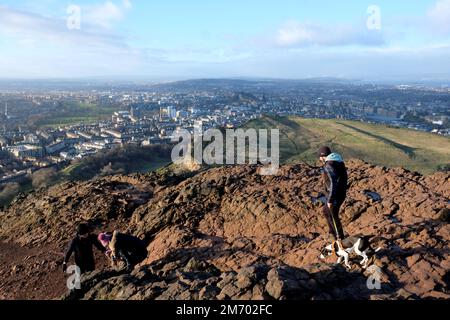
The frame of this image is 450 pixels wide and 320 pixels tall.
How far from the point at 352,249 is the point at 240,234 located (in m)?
3.52

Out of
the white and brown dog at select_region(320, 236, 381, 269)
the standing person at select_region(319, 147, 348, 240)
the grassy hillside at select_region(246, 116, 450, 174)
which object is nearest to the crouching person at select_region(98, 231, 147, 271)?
the white and brown dog at select_region(320, 236, 381, 269)

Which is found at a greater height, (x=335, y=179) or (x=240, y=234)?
(x=335, y=179)

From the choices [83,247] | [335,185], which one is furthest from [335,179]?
[83,247]

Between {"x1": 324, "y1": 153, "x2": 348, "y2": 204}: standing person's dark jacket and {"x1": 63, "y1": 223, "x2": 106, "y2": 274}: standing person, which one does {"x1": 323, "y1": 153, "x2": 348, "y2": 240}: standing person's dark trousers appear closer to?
{"x1": 324, "y1": 153, "x2": 348, "y2": 204}: standing person's dark jacket

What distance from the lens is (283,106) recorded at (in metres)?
125

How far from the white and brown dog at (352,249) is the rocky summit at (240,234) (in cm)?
14

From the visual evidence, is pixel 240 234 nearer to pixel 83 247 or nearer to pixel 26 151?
pixel 83 247

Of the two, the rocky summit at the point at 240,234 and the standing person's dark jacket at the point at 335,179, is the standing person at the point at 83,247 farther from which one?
the standing person's dark jacket at the point at 335,179

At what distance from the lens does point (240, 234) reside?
10148 mm

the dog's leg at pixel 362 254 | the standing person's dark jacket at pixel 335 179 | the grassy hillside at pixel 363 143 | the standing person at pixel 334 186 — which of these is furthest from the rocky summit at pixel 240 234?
the grassy hillside at pixel 363 143

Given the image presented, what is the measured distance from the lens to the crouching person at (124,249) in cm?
831

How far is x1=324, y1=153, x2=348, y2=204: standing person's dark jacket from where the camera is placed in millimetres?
7297

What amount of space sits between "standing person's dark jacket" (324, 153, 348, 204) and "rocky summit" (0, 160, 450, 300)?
3.59ft

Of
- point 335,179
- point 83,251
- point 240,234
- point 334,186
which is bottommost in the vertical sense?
point 240,234
